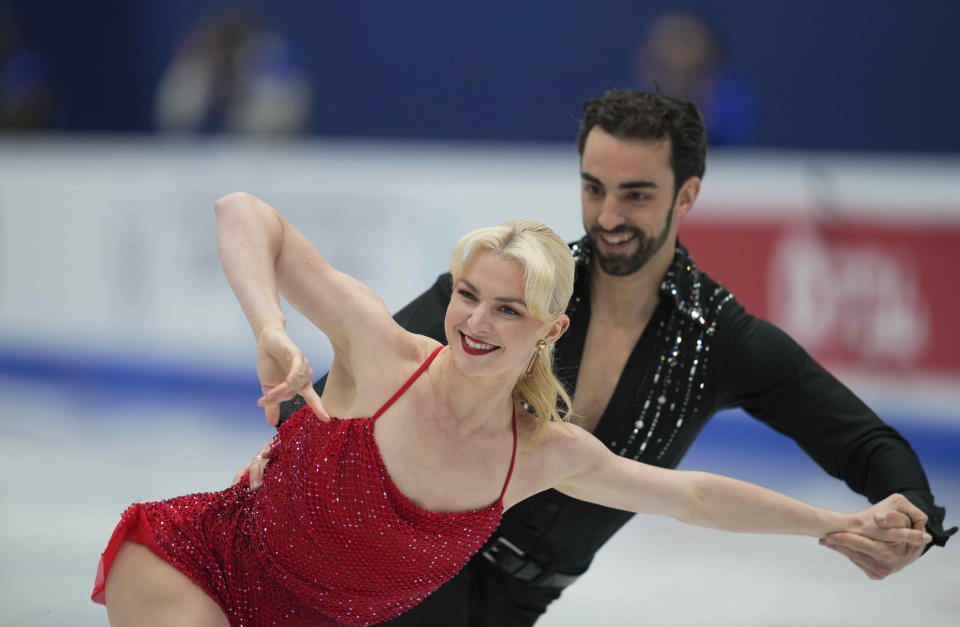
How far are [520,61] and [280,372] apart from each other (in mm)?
7672

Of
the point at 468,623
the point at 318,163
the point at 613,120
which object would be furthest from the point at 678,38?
the point at 468,623

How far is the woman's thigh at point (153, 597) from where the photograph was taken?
8.30ft

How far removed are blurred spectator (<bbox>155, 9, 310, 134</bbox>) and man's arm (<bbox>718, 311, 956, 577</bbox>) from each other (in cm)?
595

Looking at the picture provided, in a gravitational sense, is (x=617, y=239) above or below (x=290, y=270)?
above

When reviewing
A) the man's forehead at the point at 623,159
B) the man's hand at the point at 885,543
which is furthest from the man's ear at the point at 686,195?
the man's hand at the point at 885,543

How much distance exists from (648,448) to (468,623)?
723mm

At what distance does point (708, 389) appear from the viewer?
338 centimetres

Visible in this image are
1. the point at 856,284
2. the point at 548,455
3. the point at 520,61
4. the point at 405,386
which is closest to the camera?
the point at 405,386

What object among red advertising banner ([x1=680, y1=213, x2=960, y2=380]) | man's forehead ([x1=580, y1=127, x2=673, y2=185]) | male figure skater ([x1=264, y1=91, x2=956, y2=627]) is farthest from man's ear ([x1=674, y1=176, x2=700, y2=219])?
→ red advertising banner ([x1=680, y1=213, x2=960, y2=380])

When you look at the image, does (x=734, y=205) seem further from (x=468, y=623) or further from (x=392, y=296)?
(x=468, y=623)

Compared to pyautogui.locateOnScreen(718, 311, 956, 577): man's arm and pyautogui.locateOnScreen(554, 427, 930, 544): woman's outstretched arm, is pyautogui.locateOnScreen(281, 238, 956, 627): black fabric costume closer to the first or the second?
pyautogui.locateOnScreen(718, 311, 956, 577): man's arm

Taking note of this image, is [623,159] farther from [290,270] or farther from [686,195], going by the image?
[290,270]

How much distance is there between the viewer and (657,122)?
10.9ft

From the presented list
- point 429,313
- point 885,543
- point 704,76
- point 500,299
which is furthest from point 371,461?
point 704,76
